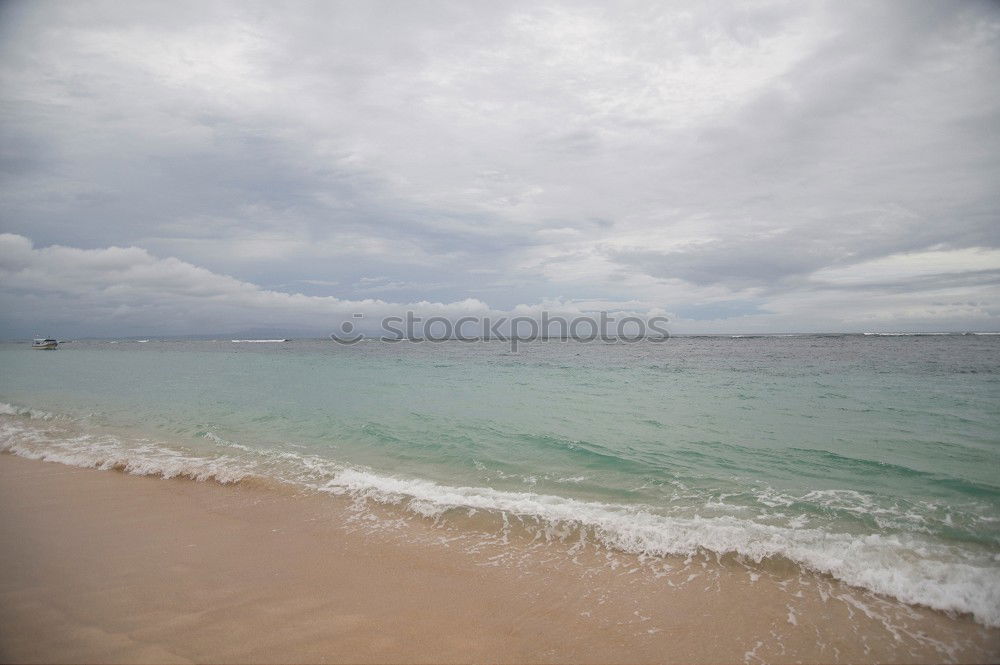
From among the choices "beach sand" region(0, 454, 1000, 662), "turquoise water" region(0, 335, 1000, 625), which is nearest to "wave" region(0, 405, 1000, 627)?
"turquoise water" region(0, 335, 1000, 625)

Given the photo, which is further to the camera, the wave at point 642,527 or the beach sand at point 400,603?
the wave at point 642,527

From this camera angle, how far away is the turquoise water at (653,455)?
587cm

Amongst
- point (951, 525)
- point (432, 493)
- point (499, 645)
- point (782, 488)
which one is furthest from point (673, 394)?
point (499, 645)

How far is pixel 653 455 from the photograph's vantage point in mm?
10109

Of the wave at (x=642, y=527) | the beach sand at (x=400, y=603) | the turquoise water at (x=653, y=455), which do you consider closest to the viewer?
the beach sand at (x=400, y=603)

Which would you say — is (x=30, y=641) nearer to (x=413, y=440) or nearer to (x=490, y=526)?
(x=490, y=526)

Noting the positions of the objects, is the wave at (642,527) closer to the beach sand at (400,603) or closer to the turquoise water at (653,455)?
the turquoise water at (653,455)

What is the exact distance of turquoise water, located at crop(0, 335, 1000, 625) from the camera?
19.3 feet

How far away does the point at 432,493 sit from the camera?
7758 millimetres

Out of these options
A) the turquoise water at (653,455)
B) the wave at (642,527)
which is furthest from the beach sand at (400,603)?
the turquoise water at (653,455)

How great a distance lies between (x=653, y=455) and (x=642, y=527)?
4.19 m

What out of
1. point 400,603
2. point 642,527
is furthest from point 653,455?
point 400,603

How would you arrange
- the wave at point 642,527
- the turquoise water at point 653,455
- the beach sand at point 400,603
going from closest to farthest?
the beach sand at point 400,603 < the wave at point 642,527 < the turquoise water at point 653,455

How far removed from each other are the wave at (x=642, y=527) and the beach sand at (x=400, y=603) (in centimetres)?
30
